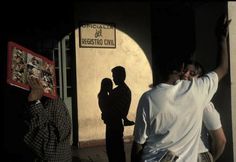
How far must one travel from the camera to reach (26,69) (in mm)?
3365

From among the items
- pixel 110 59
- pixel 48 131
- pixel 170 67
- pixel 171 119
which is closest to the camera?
pixel 171 119

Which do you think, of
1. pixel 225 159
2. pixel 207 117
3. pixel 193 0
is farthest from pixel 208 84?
pixel 193 0

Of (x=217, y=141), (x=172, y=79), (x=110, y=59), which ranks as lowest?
(x=217, y=141)

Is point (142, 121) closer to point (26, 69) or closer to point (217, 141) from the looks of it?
point (217, 141)

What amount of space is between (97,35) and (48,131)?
5.35 m

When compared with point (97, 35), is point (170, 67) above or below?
below

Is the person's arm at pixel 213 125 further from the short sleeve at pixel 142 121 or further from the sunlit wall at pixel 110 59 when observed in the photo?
the sunlit wall at pixel 110 59

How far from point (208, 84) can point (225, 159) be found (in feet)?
6.19

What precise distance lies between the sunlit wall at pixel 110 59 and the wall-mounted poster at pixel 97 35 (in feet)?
0.28

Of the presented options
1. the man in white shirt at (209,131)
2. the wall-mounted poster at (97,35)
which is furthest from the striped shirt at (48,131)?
the wall-mounted poster at (97,35)

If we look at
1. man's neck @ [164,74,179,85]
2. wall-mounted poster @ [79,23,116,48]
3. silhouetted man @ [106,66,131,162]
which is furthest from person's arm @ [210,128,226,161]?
wall-mounted poster @ [79,23,116,48]

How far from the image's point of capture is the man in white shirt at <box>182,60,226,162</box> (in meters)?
3.12

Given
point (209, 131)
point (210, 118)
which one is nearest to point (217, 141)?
point (209, 131)

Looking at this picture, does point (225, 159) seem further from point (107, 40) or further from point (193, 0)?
point (107, 40)
